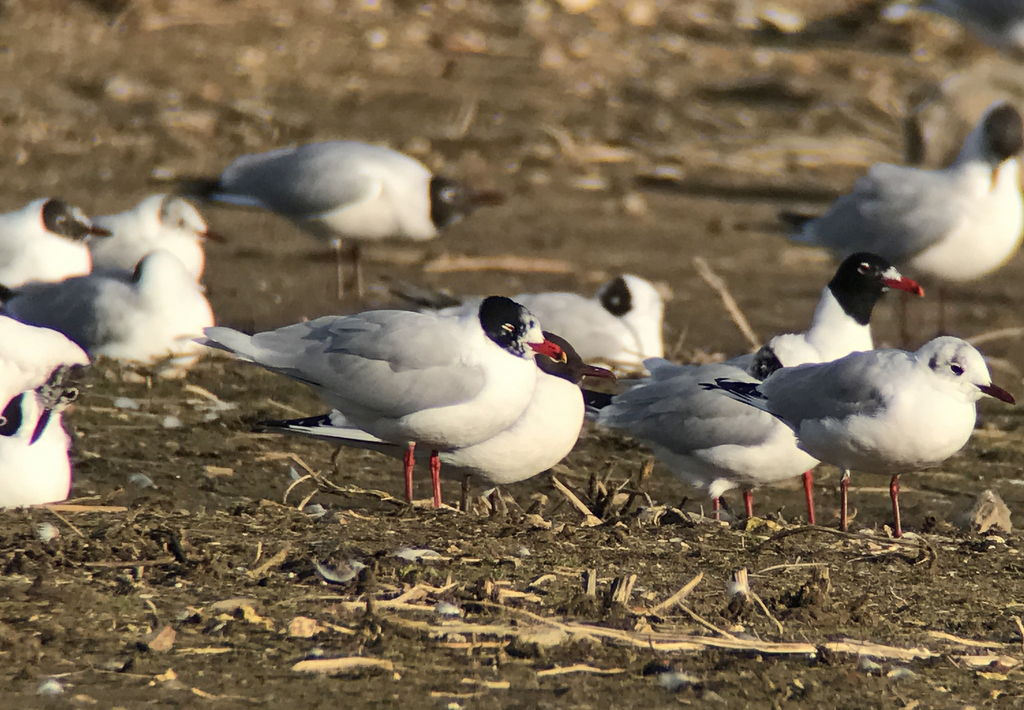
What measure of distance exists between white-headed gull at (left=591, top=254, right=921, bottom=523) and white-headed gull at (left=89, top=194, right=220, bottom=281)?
3574 mm

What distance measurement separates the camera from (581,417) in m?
5.59

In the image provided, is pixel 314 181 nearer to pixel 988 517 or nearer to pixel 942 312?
pixel 942 312

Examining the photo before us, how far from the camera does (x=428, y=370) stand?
525 cm

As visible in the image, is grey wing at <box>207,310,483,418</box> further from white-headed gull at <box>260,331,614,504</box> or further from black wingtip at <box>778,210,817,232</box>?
black wingtip at <box>778,210,817,232</box>

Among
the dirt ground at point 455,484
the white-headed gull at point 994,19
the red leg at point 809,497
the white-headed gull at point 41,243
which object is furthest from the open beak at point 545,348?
the white-headed gull at point 994,19

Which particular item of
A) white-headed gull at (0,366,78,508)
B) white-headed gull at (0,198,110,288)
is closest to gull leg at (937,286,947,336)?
white-headed gull at (0,198,110,288)

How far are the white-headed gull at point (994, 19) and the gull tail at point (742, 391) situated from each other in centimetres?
944

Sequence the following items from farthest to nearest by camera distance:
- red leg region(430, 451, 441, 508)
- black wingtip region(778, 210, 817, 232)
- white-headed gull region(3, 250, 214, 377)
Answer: black wingtip region(778, 210, 817, 232) → white-headed gull region(3, 250, 214, 377) → red leg region(430, 451, 441, 508)

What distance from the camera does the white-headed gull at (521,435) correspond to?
5375mm

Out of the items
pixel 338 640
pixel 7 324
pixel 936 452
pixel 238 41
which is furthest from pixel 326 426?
pixel 238 41

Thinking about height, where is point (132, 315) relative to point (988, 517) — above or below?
above

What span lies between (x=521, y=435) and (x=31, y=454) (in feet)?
5.33

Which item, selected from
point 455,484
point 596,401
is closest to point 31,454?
point 455,484

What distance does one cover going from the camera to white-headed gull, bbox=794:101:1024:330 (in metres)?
8.84
